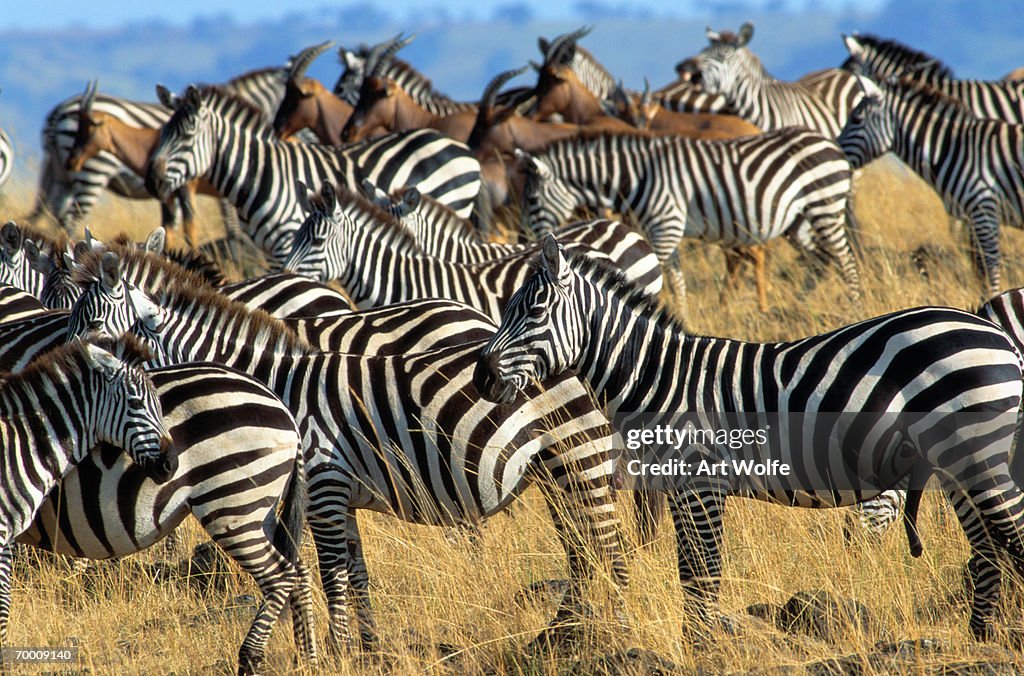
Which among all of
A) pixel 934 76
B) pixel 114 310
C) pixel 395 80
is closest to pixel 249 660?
pixel 114 310

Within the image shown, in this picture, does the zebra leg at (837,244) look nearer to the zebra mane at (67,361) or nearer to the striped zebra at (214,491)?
the striped zebra at (214,491)

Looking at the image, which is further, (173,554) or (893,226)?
(893,226)

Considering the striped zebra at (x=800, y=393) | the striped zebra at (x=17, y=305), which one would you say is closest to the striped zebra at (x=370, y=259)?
the striped zebra at (x=17, y=305)

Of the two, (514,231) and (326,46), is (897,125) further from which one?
(326,46)

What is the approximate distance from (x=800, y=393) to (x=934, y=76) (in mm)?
11926

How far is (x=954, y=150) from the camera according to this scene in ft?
36.9

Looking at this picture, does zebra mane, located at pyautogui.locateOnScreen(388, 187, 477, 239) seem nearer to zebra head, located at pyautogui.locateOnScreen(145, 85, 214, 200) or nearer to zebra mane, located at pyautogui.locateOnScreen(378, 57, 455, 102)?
zebra head, located at pyautogui.locateOnScreen(145, 85, 214, 200)

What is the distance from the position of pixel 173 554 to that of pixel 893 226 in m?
10.6

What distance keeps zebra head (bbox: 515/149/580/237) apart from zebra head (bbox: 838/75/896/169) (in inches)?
111

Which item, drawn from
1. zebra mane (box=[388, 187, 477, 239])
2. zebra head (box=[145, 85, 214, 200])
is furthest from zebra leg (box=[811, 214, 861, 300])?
zebra head (box=[145, 85, 214, 200])

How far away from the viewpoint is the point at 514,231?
1298 centimetres

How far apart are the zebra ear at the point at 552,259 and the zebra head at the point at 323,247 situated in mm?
3592

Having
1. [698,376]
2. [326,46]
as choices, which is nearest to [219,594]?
[698,376]

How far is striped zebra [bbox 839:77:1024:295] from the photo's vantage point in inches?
433
